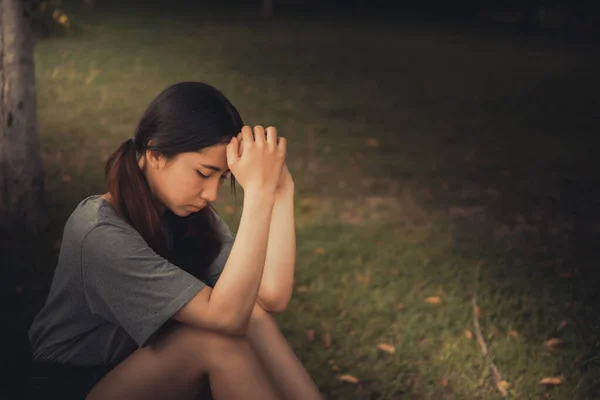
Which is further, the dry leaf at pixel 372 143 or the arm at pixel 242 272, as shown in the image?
the dry leaf at pixel 372 143

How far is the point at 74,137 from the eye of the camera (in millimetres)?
8070

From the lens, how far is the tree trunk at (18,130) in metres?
5.19

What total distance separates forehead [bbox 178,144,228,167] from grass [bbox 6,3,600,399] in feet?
5.70

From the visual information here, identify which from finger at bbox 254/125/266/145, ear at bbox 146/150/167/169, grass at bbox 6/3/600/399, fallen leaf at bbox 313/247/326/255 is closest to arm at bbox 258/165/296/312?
finger at bbox 254/125/266/145

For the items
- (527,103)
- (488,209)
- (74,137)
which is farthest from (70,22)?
(488,209)

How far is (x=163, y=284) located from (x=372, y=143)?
20.9 feet

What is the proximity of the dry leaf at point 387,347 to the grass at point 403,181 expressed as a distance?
0.04 meters

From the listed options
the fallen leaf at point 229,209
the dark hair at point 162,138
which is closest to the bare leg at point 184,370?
the dark hair at point 162,138

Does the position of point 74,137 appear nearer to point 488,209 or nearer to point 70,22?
point 488,209

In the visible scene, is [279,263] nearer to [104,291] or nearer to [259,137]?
[259,137]

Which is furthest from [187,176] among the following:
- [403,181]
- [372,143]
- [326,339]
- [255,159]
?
[372,143]

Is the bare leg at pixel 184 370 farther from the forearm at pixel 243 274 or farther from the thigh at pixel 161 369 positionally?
the forearm at pixel 243 274

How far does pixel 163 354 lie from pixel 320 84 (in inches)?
364

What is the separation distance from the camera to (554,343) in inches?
181
